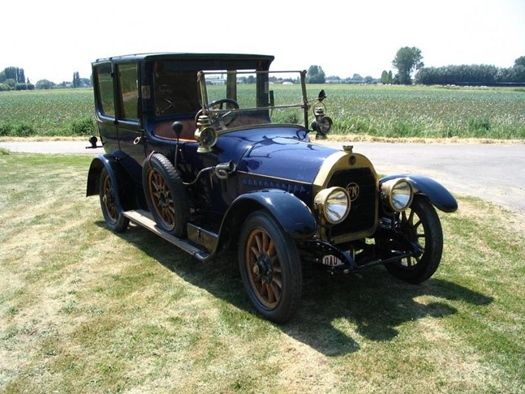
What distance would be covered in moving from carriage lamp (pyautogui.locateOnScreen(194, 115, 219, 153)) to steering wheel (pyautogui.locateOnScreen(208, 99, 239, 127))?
23 cm

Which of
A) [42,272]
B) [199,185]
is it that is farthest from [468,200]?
[42,272]

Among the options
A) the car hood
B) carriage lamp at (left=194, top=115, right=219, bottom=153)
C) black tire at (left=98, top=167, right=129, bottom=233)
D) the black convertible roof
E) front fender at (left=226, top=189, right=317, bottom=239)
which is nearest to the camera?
front fender at (left=226, top=189, right=317, bottom=239)

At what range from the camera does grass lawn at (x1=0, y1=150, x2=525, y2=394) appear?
306 cm

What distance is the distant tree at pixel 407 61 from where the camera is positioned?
121438 millimetres

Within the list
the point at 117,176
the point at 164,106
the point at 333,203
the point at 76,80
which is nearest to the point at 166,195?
the point at 164,106

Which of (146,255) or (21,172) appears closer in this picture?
(146,255)

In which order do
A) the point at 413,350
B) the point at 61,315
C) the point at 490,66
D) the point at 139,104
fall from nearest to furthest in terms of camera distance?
the point at 413,350
the point at 61,315
the point at 139,104
the point at 490,66

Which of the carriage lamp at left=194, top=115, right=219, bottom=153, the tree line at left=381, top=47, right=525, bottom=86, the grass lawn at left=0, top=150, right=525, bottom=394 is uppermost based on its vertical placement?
the tree line at left=381, top=47, right=525, bottom=86

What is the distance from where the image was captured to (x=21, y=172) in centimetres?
1021

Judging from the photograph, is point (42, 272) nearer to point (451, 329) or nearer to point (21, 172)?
point (451, 329)

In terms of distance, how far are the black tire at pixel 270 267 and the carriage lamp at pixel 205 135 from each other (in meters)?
0.90

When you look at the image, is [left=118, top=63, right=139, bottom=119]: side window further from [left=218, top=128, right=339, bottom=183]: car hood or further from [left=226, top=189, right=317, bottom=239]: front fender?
[left=226, top=189, right=317, bottom=239]: front fender

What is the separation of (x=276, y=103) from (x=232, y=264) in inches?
68.2

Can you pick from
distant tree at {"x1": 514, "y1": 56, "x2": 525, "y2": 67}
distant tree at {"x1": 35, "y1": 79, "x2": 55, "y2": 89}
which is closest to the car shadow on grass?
distant tree at {"x1": 514, "y1": 56, "x2": 525, "y2": 67}
